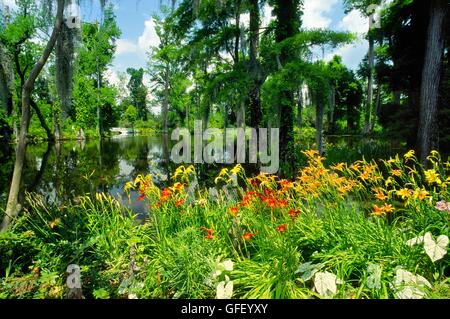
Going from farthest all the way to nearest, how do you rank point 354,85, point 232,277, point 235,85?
point 354,85, point 235,85, point 232,277

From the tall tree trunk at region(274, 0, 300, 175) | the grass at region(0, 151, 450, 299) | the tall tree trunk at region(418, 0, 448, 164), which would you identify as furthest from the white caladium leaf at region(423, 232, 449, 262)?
the tall tree trunk at region(274, 0, 300, 175)

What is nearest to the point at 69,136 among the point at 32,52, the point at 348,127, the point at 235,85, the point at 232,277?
the point at 32,52

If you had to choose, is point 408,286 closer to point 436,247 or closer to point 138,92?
point 436,247

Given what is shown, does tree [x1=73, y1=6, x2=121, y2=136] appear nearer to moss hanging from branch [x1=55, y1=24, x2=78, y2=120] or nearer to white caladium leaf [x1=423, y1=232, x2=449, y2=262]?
moss hanging from branch [x1=55, y1=24, x2=78, y2=120]

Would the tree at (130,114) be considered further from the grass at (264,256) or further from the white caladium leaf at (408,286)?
the white caladium leaf at (408,286)

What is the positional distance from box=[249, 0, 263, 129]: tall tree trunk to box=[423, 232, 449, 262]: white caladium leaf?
743 centimetres

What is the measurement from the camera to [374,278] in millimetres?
2049

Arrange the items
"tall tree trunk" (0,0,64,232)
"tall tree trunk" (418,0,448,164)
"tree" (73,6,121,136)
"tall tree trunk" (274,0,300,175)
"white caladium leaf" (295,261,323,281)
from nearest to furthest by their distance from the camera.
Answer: "white caladium leaf" (295,261,323,281) → "tall tree trunk" (0,0,64,232) → "tall tree trunk" (418,0,448,164) → "tall tree trunk" (274,0,300,175) → "tree" (73,6,121,136)

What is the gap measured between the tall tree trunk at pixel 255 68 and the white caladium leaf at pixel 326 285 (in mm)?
7576

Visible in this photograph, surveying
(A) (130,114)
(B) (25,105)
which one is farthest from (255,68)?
Result: (A) (130,114)

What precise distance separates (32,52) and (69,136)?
1518 centimetres

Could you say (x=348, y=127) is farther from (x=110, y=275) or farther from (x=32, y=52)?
(x=110, y=275)

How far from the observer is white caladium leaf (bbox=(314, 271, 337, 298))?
199 centimetres

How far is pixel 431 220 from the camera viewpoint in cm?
264
